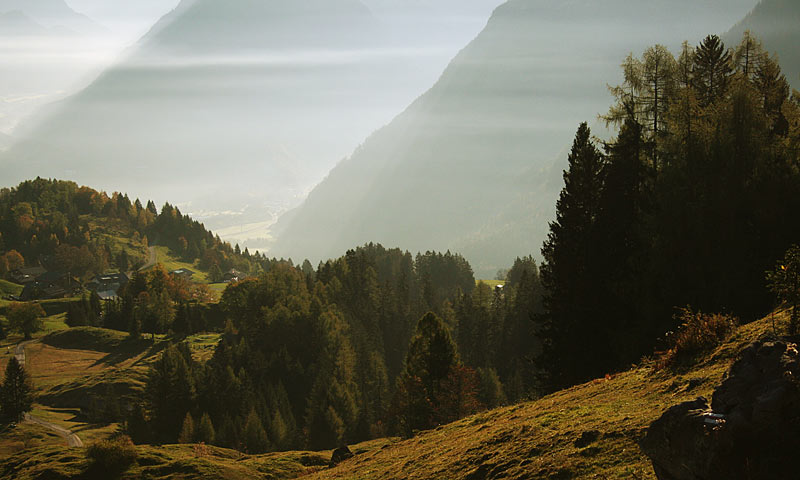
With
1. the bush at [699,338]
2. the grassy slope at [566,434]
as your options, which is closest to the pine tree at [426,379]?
the grassy slope at [566,434]

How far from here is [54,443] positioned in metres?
83.9

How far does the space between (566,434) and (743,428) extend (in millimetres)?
8622

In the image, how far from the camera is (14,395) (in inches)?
3674

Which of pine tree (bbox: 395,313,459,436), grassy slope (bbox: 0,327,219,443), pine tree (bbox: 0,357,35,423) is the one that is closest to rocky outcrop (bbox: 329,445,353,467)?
pine tree (bbox: 395,313,459,436)

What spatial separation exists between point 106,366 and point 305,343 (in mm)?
53748

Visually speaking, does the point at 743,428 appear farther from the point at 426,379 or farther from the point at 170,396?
the point at 170,396

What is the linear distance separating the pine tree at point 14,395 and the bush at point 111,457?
64627 mm

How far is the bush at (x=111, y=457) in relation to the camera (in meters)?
42.6

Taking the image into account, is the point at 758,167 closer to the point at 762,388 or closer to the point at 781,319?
the point at 781,319

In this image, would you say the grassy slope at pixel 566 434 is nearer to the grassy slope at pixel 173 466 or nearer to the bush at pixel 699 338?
the bush at pixel 699 338

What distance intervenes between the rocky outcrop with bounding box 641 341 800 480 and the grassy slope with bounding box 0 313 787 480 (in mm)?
2401

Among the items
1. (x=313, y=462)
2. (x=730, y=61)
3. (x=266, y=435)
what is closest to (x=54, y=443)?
(x=266, y=435)

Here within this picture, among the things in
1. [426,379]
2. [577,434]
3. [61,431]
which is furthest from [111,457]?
[61,431]

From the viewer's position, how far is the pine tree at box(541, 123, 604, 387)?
3988cm
